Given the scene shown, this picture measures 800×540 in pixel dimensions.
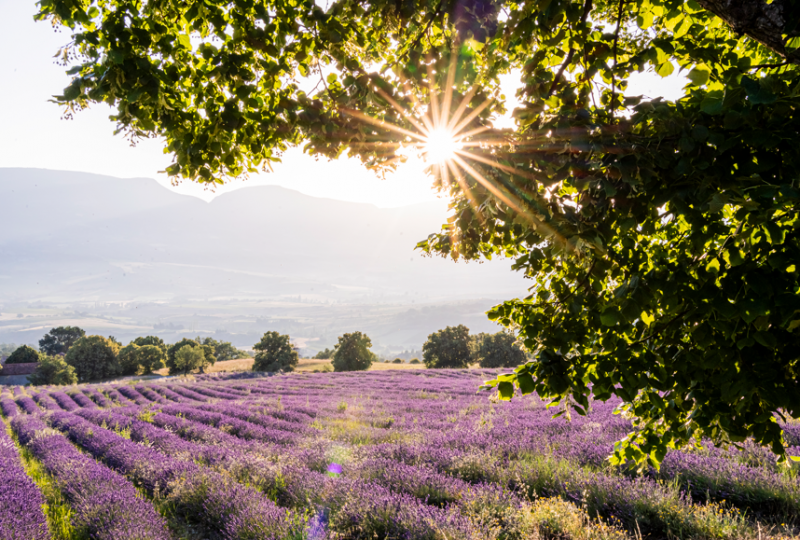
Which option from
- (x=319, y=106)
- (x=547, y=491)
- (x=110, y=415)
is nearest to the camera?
(x=319, y=106)

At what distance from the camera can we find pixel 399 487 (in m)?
4.88

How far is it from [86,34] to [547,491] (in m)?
6.33

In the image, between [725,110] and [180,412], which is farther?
[180,412]

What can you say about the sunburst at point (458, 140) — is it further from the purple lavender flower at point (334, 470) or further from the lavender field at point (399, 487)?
the purple lavender flower at point (334, 470)

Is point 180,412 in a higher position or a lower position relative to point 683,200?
lower

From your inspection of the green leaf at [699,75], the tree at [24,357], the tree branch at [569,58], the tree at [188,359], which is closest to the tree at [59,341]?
the tree at [24,357]

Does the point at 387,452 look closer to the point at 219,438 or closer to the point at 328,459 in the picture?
the point at 328,459

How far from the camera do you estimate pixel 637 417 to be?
314 cm

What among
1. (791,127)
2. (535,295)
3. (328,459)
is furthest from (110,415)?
(791,127)

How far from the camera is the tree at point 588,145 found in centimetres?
165

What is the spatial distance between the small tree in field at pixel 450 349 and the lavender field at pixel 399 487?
36422 mm

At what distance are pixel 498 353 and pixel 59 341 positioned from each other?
253 feet

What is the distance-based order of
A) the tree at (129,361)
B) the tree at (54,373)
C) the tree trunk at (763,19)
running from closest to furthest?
the tree trunk at (763,19) < the tree at (54,373) < the tree at (129,361)

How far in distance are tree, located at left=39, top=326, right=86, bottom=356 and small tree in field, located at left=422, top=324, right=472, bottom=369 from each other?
64.2 m
